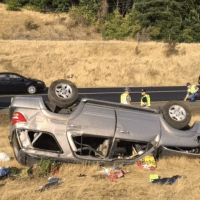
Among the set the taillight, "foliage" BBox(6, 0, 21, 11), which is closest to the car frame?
the taillight

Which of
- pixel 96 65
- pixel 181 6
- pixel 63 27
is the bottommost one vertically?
pixel 96 65

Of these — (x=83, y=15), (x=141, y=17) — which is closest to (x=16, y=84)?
(x=83, y=15)

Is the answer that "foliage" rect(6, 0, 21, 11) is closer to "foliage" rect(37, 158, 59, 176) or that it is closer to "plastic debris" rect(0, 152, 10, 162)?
"plastic debris" rect(0, 152, 10, 162)

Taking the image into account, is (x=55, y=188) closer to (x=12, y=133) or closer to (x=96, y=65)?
(x=12, y=133)

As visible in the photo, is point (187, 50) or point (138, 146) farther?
point (187, 50)

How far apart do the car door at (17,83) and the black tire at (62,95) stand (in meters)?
16.0

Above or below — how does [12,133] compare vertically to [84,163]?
above

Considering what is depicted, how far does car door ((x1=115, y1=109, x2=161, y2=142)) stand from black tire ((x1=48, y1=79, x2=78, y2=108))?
3.21ft

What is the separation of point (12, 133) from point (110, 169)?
6.71 ft

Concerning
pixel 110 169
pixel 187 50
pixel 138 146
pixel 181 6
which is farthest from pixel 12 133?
pixel 181 6

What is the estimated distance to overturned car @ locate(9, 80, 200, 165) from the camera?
21.1ft

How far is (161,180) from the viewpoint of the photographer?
20.0ft

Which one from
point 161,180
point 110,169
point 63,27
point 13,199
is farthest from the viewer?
point 63,27

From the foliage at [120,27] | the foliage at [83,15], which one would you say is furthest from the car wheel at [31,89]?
the foliage at [83,15]
